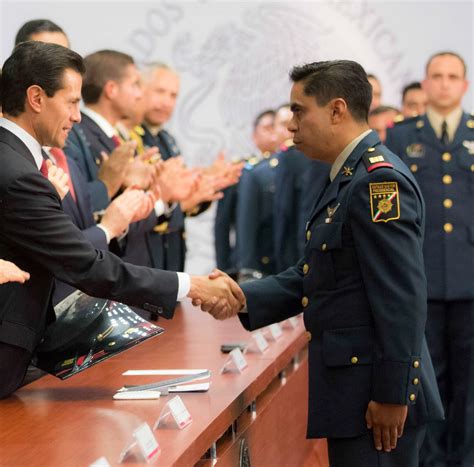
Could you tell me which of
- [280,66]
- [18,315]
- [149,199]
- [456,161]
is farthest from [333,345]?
[280,66]

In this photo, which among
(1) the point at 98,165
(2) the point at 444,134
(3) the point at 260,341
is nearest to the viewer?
(3) the point at 260,341

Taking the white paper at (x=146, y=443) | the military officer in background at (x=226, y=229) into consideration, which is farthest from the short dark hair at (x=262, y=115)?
the white paper at (x=146, y=443)

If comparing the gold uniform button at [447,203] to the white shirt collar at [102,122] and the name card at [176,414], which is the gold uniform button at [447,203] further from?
the name card at [176,414]

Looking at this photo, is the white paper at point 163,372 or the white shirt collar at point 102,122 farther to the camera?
the white shirt collar at point 102,122

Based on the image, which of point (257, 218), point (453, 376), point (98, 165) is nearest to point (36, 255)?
point (98, 165)

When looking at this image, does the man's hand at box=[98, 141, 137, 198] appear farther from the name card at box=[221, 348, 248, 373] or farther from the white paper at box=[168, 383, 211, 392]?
the white paper at box=[168, 383, 211, 392]

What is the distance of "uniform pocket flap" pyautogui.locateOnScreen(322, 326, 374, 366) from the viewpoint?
2414 millimetres

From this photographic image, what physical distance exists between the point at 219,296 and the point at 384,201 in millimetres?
733

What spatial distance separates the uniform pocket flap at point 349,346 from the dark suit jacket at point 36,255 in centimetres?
51

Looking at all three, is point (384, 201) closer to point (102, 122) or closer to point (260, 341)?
point (260, 341)

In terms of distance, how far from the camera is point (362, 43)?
8508mm

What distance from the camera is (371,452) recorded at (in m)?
2.42

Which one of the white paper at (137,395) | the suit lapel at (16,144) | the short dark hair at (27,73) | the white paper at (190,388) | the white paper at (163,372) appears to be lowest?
the white paper at (163,372)

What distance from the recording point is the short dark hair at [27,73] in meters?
2.64
